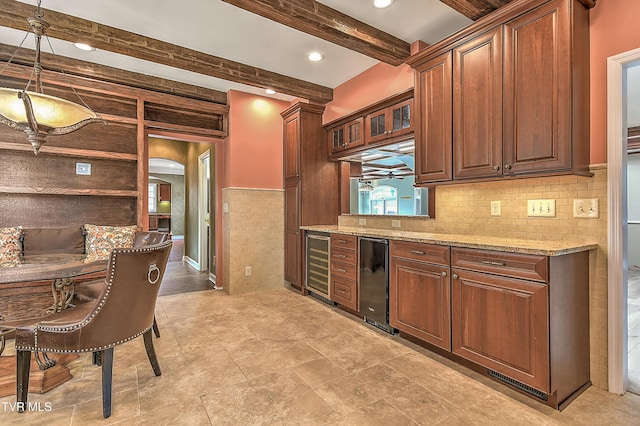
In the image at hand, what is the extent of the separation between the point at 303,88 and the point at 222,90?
123 cm

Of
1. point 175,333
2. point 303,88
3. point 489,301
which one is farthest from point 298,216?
point 489,301

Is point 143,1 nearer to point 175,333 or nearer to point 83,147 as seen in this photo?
point 83,147

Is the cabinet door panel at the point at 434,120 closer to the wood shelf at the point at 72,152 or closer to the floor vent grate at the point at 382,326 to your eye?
the floor vent grate at the point at 382,326

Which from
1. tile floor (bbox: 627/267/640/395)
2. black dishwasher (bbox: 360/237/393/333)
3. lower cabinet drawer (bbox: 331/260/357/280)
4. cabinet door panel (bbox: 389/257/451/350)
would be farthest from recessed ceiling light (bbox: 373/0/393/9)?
tile floor (bbox: 627/267/640/395)

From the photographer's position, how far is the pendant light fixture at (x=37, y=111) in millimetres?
1957

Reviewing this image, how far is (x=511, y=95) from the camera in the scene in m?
2.09

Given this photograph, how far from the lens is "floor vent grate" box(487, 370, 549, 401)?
71.7 inches

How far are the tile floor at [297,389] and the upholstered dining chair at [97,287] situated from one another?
44cm

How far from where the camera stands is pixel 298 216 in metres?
4.19

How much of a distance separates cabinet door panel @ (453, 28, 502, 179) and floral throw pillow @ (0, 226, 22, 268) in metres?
3.90

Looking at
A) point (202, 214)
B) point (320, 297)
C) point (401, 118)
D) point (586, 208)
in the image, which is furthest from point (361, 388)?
point (202, 214)

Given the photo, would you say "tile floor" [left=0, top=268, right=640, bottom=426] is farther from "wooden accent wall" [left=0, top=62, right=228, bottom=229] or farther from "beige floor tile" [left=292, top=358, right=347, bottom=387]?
"wooden accent wall" [left=0, top=62, right=228, bottom=229]

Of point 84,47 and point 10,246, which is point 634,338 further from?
point 84,47

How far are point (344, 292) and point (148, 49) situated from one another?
316 cm
